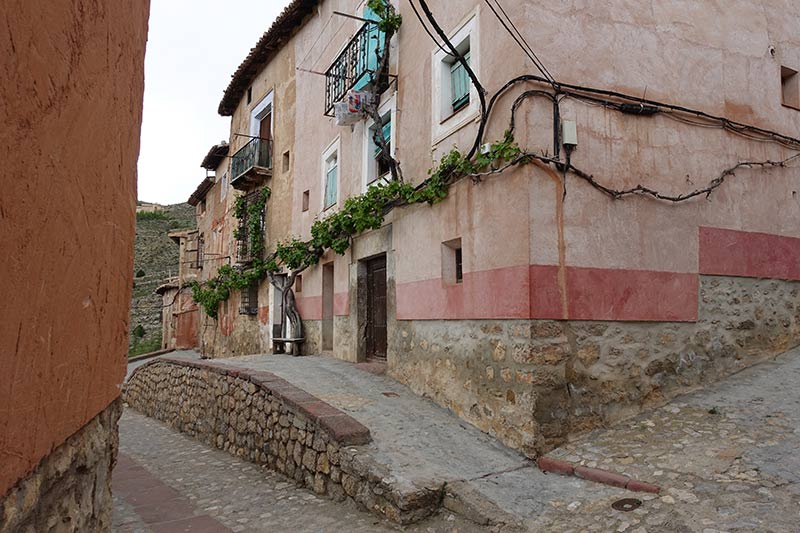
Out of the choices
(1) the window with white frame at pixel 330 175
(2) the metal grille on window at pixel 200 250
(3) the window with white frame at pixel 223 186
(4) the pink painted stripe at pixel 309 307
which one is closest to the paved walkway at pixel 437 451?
(4) the pink painted stripe at pixel 309 307

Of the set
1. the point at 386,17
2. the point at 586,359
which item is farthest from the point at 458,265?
the point at 386,17

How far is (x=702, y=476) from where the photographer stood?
4.55 meters

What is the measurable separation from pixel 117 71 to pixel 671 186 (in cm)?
584

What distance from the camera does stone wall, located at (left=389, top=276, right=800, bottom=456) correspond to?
222 inches

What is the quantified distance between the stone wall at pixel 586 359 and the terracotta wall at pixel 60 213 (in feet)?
12.7

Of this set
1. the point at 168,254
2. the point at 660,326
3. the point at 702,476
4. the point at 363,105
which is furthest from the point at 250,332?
the point at 168,254

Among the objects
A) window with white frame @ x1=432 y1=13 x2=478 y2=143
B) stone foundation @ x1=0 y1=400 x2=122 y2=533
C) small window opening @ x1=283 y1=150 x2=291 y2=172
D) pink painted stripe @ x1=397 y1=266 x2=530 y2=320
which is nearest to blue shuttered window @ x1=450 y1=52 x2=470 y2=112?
window with white frame @ x1=432 y1=13 x2=478 y2=143

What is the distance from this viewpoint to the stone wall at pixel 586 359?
565 cm

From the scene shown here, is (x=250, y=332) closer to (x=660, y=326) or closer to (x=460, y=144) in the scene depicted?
(x=460, y=144)

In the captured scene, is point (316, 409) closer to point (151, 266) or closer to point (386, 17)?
point (386, 17)

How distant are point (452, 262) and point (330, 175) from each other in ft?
17.6

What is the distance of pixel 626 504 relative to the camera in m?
4.36

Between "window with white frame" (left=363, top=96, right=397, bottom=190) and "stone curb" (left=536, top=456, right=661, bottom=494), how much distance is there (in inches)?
194

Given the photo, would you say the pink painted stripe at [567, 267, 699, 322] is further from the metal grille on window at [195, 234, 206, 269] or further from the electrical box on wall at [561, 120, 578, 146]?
the metal grille on window at [195, 234, 206, 269]
